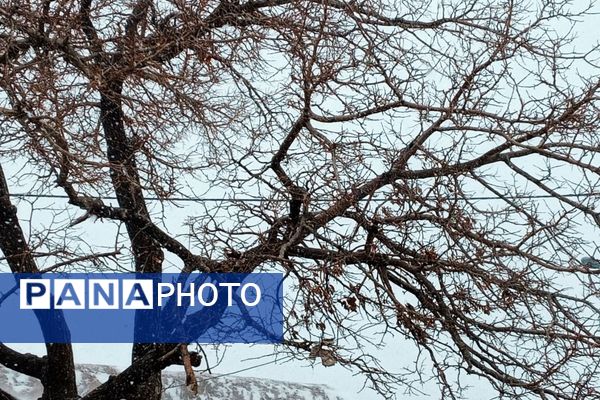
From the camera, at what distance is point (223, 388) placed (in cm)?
1025

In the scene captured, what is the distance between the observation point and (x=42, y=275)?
26.2ft

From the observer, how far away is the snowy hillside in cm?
1015

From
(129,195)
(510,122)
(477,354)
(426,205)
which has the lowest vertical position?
(477,354)

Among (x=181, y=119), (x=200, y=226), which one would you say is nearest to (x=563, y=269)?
(x=200, y=226)

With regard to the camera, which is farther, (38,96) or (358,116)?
(358,116)

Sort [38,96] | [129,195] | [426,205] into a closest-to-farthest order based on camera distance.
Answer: [38,96] → [426,205] → [129,195]

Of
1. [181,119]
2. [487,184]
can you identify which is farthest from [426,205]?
[181,119]

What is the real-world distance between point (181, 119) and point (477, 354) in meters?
3.06

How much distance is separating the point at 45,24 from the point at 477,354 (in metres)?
4.05

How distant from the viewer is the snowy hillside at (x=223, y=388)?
10.1m

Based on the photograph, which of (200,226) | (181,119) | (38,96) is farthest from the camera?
(181,119)

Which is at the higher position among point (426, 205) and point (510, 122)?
point (510, 122)

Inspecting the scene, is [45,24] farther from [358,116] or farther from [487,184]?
[487,184]

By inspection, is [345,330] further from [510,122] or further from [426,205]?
[510,122]
